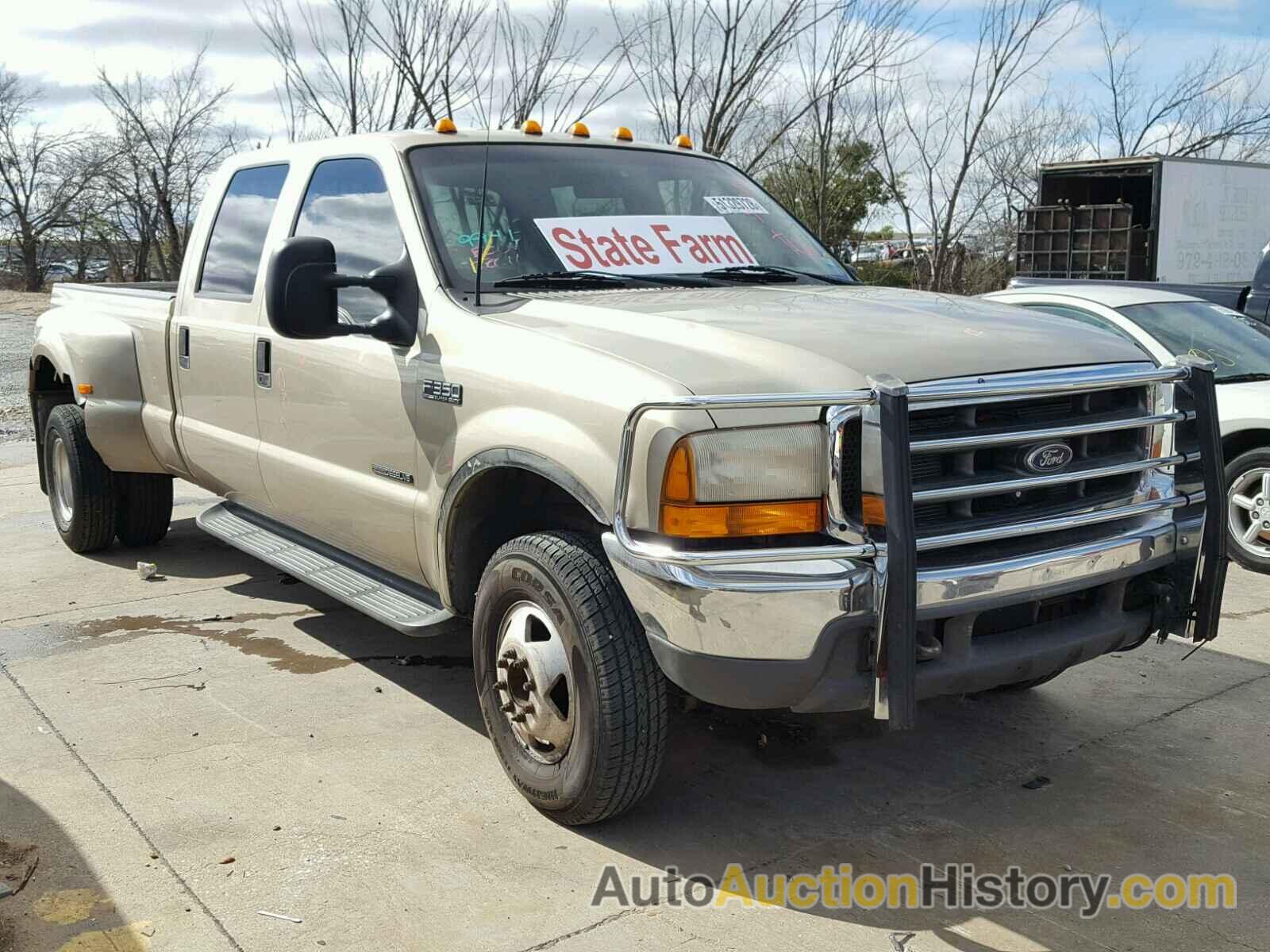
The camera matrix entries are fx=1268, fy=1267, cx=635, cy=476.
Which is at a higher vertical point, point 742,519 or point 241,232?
point 241,232

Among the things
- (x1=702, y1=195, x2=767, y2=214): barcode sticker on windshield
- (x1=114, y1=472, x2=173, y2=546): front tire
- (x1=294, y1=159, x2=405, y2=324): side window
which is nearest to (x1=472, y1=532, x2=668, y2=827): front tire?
(x1=294, y1=159, x2=405, y2=324): side window

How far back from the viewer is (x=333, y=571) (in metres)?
4.69

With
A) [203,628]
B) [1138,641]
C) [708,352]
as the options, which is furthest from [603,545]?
[203,628]

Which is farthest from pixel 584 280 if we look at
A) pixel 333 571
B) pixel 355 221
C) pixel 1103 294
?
pixel 1103 294

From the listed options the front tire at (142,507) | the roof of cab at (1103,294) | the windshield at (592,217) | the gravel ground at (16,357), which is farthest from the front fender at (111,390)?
the roof of cab at (1103,294)

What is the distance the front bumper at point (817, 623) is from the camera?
115 inches

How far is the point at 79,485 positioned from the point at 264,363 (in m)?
2.26

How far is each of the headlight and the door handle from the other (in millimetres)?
2361

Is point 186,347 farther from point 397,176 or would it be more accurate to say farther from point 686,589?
point 686,589

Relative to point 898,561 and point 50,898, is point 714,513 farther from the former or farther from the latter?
point 50,898

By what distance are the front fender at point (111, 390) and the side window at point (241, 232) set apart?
2.90 feet

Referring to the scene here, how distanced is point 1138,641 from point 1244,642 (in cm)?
225

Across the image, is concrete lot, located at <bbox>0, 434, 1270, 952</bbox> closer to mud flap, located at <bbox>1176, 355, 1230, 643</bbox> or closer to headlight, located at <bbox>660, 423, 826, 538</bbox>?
mud flap, located at <bbox>1176, 355, 1230, 643</bbox>

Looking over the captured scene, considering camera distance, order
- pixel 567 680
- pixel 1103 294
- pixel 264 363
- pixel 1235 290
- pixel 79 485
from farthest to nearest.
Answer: pixel 1235 290
pixel 1103 294
pixel 79 485
pixel 264 363
pixel 567 680
